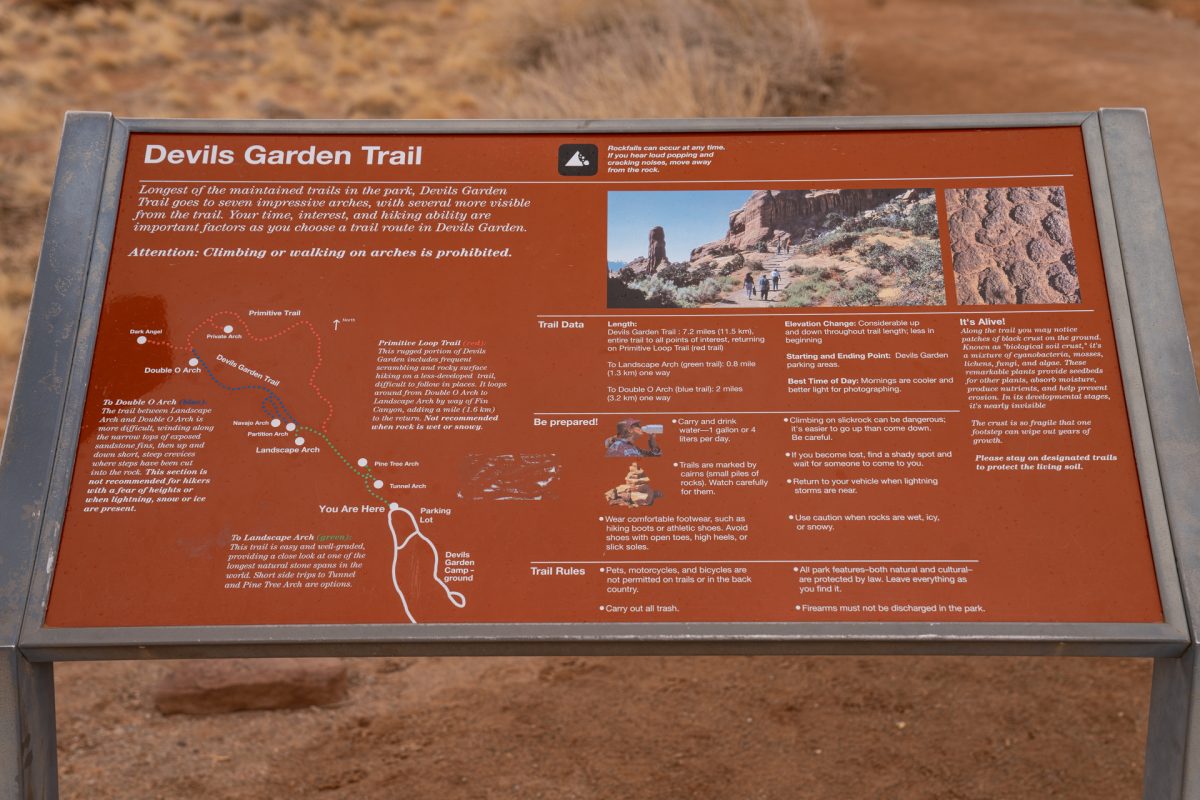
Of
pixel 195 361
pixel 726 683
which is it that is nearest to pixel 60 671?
pixel 195 361

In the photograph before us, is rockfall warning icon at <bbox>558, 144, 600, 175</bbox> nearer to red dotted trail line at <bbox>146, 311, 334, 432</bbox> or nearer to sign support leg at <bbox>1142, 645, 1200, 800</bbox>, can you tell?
red dotted trail line at <bbox>146, 311, 334, 432</bbox>

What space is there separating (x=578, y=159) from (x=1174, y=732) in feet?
6.41

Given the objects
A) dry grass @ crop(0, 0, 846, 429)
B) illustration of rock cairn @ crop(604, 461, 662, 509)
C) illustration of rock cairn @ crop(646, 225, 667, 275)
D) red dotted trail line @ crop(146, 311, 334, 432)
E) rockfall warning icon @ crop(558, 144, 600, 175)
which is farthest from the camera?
dry grass @ crop(0, 0, 846, 429)

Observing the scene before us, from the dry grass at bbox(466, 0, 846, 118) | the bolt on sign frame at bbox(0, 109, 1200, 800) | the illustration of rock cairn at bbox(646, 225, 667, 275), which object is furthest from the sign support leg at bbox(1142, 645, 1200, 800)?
the dry grass at bbox(466, 0, 846, 118)

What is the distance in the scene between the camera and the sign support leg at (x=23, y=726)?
7.11 feet

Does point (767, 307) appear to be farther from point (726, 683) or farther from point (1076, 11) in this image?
point (1076, 11)

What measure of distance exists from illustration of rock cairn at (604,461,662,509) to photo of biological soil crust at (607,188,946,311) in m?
0.45

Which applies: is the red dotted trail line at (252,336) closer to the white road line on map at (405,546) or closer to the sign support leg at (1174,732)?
the white road line on map at (405,546)

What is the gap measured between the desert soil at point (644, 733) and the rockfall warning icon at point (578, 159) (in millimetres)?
2007

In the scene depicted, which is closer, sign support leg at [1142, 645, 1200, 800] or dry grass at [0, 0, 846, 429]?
sign support leg at [1142, 645, 1200, 800]

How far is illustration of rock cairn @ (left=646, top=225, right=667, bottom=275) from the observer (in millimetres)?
2545

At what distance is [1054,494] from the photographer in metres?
2.30

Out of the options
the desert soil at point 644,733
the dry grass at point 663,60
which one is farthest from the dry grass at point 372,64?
the desert soil at point 644,733

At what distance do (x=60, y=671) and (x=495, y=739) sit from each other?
1.93 metres
